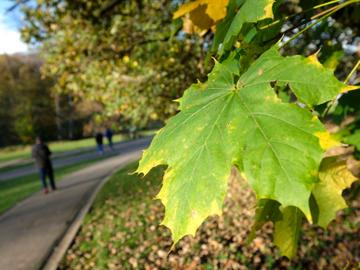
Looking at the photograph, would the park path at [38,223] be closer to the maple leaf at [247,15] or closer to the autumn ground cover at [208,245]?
the autumn ground cover at [208,245]

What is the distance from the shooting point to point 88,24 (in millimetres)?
8422

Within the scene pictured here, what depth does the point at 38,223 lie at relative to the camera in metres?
8.21

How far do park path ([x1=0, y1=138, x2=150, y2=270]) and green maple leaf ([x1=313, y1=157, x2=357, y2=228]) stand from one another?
16.4 ft

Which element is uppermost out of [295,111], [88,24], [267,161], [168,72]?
[88,24]

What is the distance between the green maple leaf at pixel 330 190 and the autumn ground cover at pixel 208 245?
2921 mm

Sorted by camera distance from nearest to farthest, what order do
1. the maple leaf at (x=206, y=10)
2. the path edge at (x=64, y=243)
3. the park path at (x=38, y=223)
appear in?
the maple leaf at (x=206, y=10) → the path edge at (x=64, y=243) → the park path at (x=38, y=223)

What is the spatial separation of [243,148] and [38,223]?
314 inches

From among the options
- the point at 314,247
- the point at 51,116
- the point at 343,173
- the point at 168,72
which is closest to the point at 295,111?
the point at 343,173

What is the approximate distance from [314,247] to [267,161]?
4.89 m

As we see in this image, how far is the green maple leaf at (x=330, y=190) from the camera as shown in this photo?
1727 mm

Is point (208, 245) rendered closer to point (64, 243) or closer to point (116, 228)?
point (116, 228)

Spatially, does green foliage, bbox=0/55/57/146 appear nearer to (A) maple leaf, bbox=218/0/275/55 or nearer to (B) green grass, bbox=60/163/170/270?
(B) green grass, bbox=60/163/170/270

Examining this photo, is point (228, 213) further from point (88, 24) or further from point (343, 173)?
point (343, 173)

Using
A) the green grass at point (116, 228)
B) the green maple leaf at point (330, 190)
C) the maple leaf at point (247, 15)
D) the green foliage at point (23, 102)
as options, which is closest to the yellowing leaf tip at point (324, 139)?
the maple leaf at point (247, 15)
